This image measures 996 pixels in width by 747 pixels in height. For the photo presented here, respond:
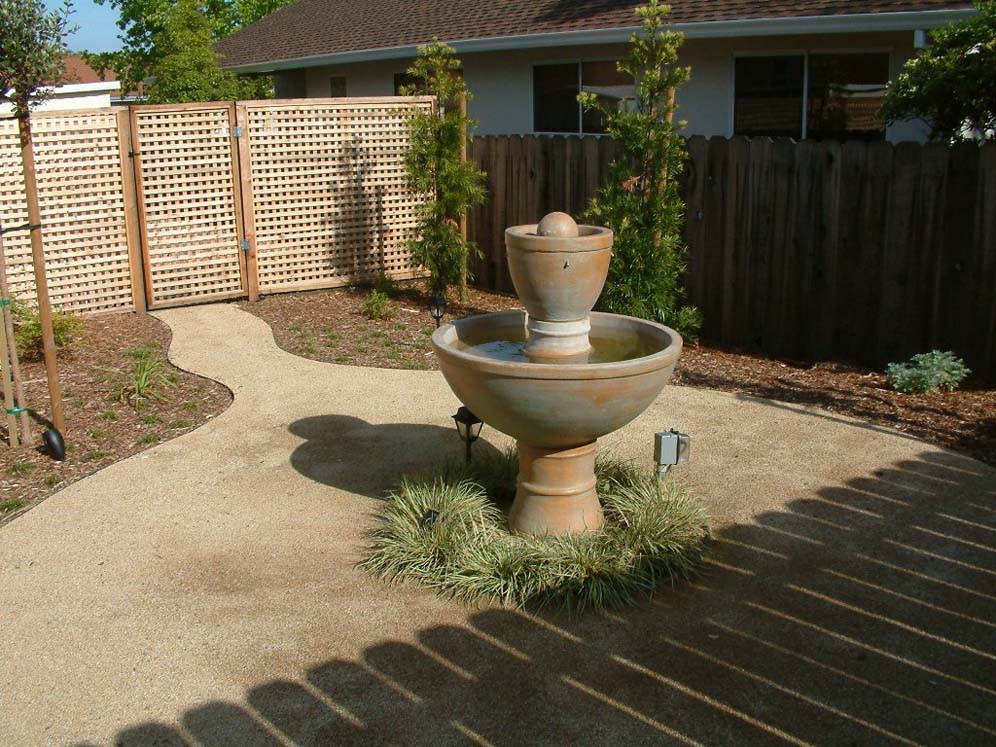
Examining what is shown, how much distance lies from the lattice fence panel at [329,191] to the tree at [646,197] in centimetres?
361

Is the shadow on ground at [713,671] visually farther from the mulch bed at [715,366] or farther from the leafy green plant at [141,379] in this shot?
the leafy green plant at [141,379]

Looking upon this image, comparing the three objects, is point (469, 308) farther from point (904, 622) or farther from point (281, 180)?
point (904, 622)

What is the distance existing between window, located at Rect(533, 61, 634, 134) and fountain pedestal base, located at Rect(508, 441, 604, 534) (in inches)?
350

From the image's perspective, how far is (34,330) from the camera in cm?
962

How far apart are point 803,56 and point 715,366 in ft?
13.8

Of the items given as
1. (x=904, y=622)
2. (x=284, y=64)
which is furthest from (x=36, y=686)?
(x=284, y=64)

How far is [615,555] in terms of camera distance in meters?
5.36

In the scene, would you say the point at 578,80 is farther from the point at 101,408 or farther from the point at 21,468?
the point at 21,468

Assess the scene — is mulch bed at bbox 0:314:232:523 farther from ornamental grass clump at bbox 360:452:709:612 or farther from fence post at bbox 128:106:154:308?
ornamental grass clump at bbox 360:452:709:612

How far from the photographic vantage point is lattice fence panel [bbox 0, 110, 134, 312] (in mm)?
10664

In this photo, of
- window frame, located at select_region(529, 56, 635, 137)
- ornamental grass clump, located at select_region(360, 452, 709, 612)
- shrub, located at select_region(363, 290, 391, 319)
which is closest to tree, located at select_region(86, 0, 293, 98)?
window frame, located at select_region(529, 56, 635, 137)

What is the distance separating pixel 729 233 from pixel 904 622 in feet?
19.0

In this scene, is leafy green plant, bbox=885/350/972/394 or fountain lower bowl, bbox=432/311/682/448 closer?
fountain lower bowl, bbox=432/311/682/448

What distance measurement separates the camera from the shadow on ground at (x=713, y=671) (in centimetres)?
409
